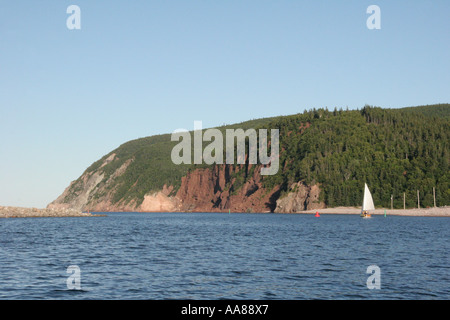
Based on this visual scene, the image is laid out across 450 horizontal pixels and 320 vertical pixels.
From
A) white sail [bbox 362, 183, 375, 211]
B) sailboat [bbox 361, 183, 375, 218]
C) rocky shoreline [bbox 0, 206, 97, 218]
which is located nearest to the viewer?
sailboat [bbox 361, 183, 375, 218]

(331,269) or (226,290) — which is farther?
(331,269)

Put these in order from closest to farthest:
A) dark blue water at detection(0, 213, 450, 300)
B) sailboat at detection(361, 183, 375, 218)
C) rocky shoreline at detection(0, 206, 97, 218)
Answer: dark blue water at detection(0, 213, 450, 300)
sailboat at detection(361, 183, 375, 218)
rocky shoreline at detection(0, 206, 97, 218)

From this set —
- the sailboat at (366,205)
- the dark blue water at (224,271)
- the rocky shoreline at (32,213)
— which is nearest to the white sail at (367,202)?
the sailboat at (366,205)

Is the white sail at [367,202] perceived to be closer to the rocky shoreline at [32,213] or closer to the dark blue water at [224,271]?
the dark blue water at [224,271]

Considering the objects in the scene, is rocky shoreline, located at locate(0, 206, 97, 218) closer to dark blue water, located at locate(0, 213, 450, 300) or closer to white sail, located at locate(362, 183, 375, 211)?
white sail, located at locate(362, 183, 375, 211)

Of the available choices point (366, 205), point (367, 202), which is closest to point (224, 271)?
point (366, 205)

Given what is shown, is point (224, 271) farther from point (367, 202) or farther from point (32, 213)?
point (32, 213)

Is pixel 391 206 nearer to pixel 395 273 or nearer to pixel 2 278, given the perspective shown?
pixel 395 273

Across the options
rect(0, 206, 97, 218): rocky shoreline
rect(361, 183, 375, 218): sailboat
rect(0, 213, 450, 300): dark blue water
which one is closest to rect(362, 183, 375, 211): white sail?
rect(361, 183, 375, 218): sailboat

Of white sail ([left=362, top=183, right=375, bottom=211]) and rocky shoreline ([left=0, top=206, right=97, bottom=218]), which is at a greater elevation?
white sail ([left=362, top=183, right=375, bottom=211])

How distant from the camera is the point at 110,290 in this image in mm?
27375

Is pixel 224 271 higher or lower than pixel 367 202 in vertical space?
lower
